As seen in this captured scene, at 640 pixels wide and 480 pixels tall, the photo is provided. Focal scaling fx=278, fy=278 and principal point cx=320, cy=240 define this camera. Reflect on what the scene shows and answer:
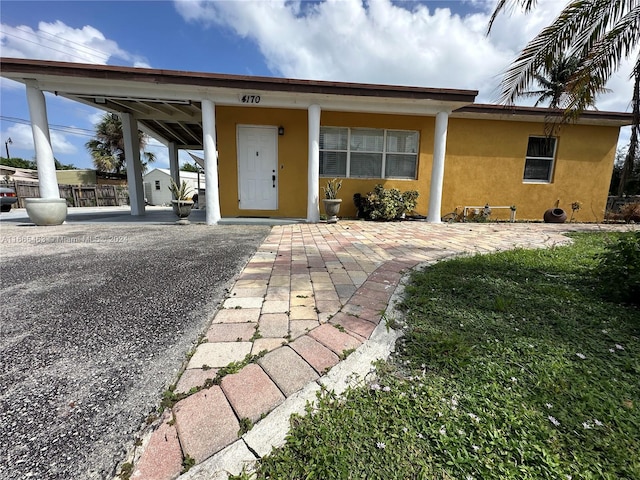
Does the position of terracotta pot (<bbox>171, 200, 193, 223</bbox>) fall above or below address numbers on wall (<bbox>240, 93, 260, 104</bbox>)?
below

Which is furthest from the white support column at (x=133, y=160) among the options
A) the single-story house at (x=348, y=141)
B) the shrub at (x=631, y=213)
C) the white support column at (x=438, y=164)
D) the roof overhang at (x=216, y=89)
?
the shrub at (x=631, y=213)

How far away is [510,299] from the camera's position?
2.25 metres

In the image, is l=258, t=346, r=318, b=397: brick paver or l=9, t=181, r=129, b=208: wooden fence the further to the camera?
l=9, t=181, r=129, b=208: wooden fence

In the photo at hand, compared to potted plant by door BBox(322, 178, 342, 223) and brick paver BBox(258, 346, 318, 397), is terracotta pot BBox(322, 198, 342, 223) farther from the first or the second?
brick paver BBox(258, 346, 318, 397)

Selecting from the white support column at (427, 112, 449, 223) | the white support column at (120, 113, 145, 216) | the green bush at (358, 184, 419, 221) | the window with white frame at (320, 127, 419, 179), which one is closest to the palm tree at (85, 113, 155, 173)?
the white support column at (120, 113, 145, 216)

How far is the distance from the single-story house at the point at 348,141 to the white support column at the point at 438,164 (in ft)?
0.08

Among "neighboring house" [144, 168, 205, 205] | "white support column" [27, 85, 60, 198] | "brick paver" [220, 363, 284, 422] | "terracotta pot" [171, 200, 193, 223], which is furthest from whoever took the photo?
"neighboring house" [144, 168, 205, 205]

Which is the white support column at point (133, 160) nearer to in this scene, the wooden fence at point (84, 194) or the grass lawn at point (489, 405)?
the wooden fence at point (84, 194)

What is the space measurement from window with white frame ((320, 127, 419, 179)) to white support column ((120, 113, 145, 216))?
236 inches

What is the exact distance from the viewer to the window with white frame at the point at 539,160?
860cm

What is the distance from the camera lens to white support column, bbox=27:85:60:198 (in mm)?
5973

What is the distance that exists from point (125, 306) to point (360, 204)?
6493 mm

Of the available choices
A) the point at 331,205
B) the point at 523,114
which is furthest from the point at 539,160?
the point at 331,205

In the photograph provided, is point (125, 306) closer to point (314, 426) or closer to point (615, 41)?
point (314, 426)
